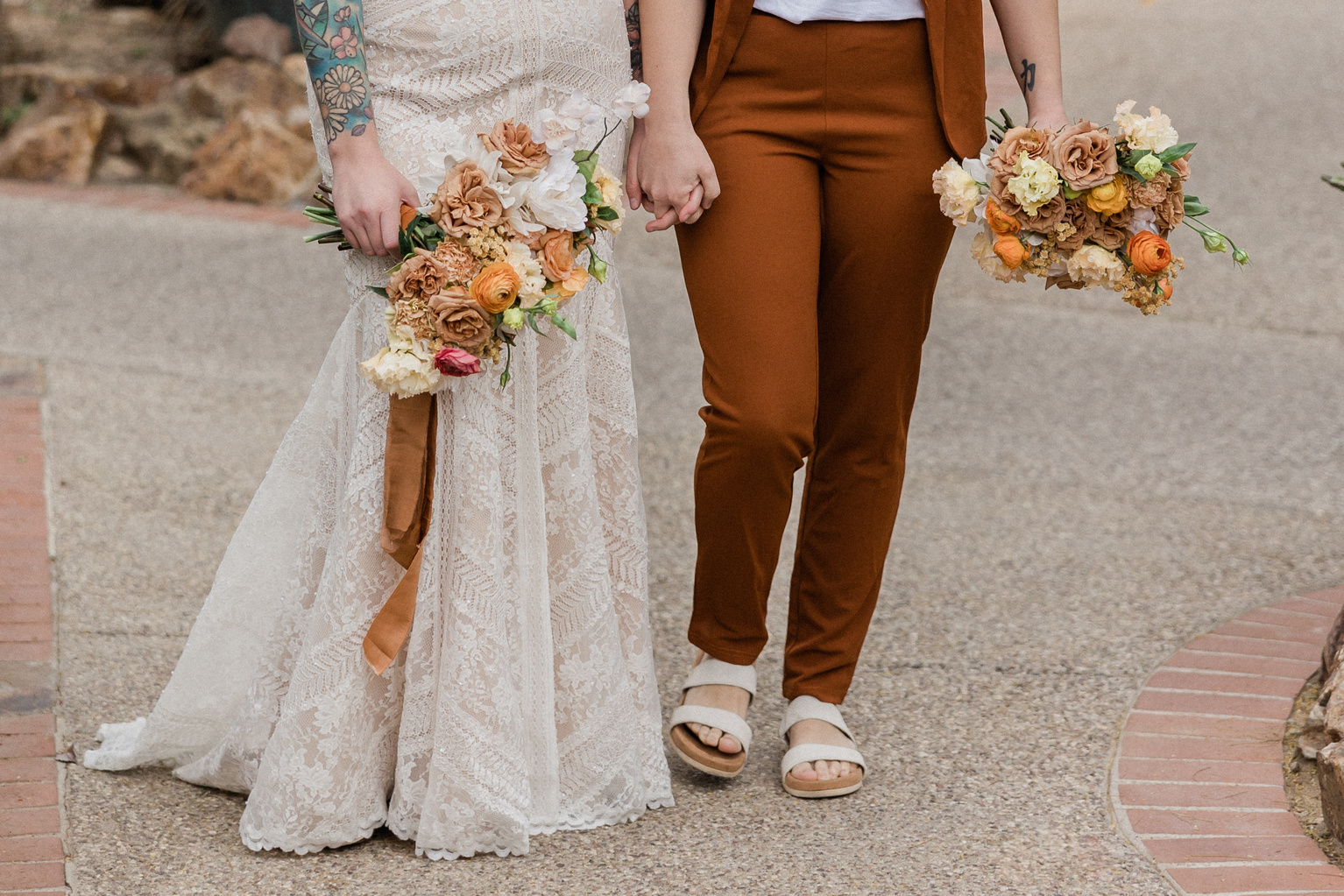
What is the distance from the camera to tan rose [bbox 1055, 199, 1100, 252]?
8.49ft

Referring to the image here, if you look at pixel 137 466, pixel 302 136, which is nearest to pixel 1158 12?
pixel 302 136

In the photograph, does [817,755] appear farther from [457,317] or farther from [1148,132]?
[1148,132]

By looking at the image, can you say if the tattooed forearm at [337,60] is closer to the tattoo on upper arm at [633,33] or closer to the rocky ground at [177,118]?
the tattoo on upper arm at [633,33]

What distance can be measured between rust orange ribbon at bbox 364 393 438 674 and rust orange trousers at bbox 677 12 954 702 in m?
0.53

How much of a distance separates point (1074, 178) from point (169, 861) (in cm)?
195

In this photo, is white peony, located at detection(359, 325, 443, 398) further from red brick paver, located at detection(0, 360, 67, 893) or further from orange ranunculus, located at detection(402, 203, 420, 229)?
red brick paver, located at detection(0, 360, 67, 893)

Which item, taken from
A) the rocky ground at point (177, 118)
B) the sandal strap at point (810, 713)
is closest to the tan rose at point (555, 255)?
A: the sandal strap at point (810, 713)

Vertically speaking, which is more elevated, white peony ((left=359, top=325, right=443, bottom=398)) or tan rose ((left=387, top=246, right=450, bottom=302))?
tan rose ((left=387, top=246, right=450, bottom=302))

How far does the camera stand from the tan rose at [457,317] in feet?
7.56

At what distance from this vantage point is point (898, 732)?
3.25 m

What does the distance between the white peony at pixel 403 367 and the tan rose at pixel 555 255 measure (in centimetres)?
24

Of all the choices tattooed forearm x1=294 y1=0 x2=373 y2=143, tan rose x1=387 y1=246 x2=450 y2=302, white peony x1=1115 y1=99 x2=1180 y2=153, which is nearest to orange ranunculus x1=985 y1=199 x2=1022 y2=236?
white peony x1=1115 y1=99 x2=1180 y2=153

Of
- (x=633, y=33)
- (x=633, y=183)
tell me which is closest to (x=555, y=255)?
(x=633, y=183)

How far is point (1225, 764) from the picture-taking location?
3062 millimetres
